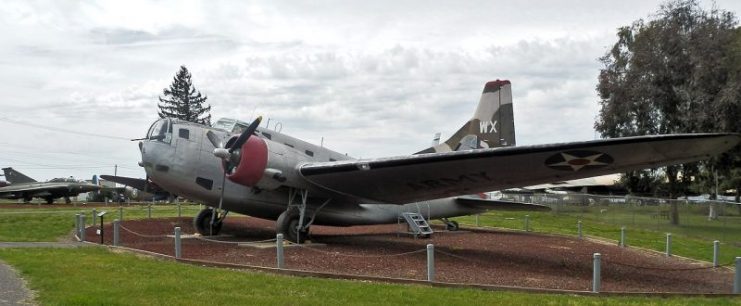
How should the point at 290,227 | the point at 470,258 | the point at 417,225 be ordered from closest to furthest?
1. the point at 470,258
2. the point at 290,227
3. the point at 417,225

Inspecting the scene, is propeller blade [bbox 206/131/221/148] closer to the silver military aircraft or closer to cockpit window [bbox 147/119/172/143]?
the silver military aircraft

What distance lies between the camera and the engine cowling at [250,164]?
53.5 ft

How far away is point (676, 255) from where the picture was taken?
21094 millimetres

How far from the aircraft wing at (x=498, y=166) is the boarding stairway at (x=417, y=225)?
2.54 meters

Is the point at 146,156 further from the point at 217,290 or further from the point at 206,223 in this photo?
the point at 217,290

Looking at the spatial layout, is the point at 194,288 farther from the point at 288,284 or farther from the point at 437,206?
the point at 437,206

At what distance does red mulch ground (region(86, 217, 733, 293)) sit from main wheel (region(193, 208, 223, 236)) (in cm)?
58

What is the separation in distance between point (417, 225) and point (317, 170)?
607 cm

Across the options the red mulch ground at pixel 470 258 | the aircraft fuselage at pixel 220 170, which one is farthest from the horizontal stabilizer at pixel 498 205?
the aircraft fuselage at pixel 220 170

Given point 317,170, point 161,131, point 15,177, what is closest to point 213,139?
point 161,131

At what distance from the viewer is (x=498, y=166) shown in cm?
1502

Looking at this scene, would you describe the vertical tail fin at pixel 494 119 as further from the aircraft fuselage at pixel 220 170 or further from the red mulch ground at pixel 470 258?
the aircraft fuselage at pixel 220 170

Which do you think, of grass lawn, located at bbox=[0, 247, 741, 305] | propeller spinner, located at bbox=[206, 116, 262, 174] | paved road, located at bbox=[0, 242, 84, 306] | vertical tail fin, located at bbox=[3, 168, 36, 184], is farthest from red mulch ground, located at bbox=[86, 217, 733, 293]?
vertical tail fin, located at bbox=[3, 168, 36, 184]

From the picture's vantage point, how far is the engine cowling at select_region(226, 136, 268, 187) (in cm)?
1631
